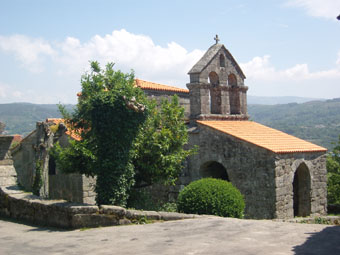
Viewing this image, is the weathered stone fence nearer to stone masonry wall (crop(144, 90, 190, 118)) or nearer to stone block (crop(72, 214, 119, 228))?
stone block (crop(72, 214, 119, 228))

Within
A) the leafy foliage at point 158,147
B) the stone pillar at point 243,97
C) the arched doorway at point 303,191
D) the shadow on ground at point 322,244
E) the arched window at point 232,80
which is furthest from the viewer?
the stone pillar at point 243,97

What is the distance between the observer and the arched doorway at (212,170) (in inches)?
638

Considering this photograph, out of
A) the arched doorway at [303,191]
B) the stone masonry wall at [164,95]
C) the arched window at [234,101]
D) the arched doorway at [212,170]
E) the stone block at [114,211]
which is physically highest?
the stone masonry wall at [164,95]

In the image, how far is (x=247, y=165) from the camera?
47.0 feet

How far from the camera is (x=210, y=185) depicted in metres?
10.7

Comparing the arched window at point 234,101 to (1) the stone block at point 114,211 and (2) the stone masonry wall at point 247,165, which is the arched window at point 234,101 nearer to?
(2) the stone masonry wall at point 247,165

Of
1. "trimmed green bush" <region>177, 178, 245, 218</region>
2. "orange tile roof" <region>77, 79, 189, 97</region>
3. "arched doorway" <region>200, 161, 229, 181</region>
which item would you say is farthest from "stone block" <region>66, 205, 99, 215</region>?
"orange tile roof" <region>77, 79, 189, 97</region>

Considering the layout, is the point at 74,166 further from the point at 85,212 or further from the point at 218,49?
the point at 218,49

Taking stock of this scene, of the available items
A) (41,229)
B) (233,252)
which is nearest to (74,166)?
(41,229)

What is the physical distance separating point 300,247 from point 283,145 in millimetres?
9520

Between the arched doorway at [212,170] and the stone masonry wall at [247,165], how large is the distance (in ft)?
1.22

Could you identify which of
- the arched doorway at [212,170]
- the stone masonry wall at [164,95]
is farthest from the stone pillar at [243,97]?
the stone masonry wall at [164,95]

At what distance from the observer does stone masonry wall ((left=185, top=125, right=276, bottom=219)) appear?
45.3ft

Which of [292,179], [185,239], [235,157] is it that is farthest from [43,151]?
[292,179]
